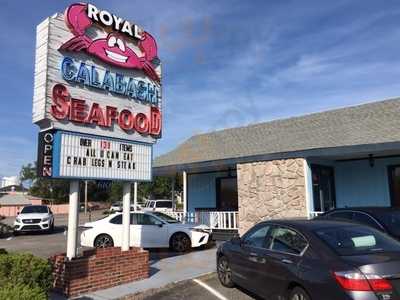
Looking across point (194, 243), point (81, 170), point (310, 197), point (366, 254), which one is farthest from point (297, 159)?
point (366, 254)

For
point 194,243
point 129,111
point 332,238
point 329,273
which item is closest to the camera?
point 329,273

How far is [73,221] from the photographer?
355 inches

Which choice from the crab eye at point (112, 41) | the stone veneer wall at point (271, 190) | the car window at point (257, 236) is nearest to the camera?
the car window at point (257, 236)

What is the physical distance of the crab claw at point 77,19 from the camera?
913 centimetres

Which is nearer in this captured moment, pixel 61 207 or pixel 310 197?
pixel 310 197

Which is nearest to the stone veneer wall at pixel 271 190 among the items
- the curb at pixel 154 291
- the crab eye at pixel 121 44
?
the curb at pixel 154 291

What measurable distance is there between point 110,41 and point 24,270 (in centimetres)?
561

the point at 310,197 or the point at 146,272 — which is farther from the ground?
the point at 310,197

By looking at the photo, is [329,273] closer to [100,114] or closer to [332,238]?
[332,238]

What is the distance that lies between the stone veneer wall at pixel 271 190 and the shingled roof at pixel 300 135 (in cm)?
58

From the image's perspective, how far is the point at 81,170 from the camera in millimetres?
9258

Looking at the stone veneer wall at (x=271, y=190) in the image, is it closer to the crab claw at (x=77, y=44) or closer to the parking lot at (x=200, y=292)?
the parking lot at (x=200, y=292)

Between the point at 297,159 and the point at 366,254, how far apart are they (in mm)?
9934

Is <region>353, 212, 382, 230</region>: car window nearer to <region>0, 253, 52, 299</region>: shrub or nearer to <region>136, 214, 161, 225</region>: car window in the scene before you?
<region>0, 253, 52, 299</region>: shrub
